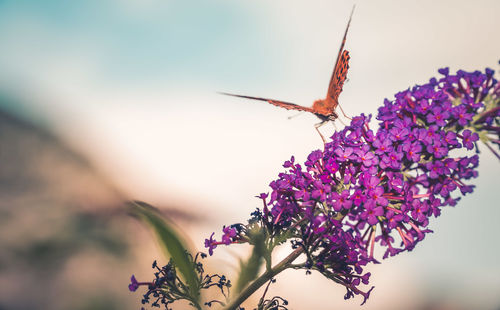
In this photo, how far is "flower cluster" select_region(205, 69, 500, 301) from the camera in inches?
85.2

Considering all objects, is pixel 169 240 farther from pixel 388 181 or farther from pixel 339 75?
pixel 339 75

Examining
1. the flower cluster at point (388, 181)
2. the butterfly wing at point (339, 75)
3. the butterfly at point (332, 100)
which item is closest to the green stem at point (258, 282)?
the flower cluster at point (388, 181)

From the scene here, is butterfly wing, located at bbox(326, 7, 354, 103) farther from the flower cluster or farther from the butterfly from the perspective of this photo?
the flower cluster

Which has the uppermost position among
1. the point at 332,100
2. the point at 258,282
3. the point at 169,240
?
the point at 332,100

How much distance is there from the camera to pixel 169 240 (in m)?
1.87

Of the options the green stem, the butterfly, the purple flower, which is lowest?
the green stem

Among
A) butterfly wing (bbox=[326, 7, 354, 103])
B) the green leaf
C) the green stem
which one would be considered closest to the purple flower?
butterfly wing (bbox=[326, 7, 354, 103])

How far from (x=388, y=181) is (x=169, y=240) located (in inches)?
54.2

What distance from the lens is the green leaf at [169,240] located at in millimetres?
1748

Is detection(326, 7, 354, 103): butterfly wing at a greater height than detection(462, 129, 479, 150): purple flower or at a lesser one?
greater

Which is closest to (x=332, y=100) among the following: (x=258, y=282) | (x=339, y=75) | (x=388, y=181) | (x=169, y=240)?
(x=339, y=75)

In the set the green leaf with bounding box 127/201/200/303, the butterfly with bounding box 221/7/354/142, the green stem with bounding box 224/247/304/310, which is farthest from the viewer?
the butterfly with bounding box 221/7/354/142

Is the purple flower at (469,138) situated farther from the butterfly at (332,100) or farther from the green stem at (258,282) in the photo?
the green stem at (258,282)

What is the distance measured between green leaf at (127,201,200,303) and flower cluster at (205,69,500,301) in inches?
15.6
